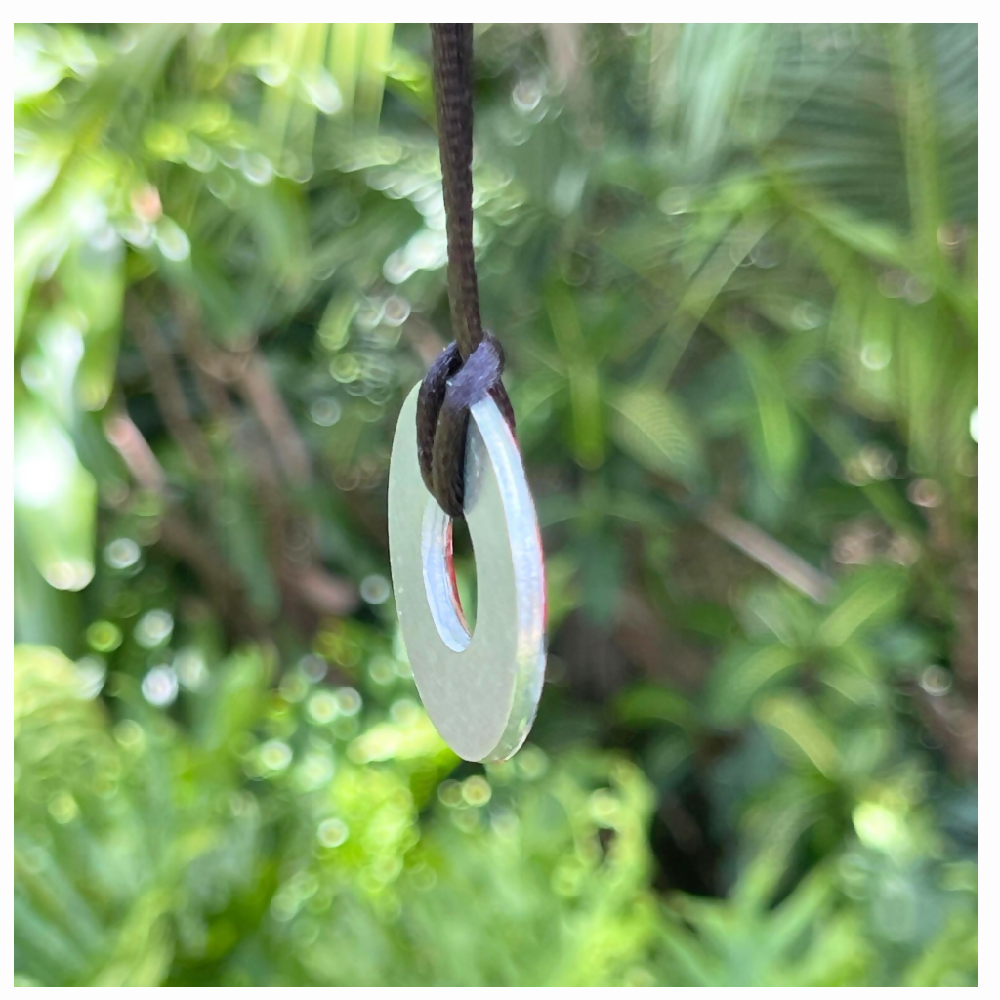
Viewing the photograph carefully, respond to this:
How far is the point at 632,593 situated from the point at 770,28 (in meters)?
0.66

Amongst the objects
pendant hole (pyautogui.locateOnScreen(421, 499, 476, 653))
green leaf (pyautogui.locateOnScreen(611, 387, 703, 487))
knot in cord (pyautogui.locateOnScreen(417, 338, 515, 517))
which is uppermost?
knot in cord (pyautogui.locateOnScreen(417, 338, 515, 517))

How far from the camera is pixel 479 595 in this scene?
0.82 feet

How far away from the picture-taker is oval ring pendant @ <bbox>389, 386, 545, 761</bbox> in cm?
22

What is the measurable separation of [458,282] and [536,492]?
82cm

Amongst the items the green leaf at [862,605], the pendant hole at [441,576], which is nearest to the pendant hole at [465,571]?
the green leaf at [862,605]

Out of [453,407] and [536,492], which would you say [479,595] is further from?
[536,492]

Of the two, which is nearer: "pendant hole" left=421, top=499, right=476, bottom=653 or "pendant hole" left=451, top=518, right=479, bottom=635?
"pendant hole" left=421, top=499, right=476, bottom=653

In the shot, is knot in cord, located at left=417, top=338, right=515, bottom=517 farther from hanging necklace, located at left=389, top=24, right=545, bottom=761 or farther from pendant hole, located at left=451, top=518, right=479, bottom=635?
pendant hole, located at left=451, top=518, right=479, bottom=635

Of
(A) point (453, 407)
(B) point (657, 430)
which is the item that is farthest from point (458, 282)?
(B) point (657, 430)

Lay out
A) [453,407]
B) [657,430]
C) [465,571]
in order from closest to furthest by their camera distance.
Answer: [453,407] → [657,430] → [465,571]

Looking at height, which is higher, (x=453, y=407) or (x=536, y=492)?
(x=453, y=407)

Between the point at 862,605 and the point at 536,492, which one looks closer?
the point at 862,605

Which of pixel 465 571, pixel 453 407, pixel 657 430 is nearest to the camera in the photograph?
pixel 453 407

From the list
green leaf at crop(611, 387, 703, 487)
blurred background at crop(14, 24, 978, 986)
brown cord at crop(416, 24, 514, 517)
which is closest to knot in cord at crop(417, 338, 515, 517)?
brown cord at crop(416, 24, 514, 517)
